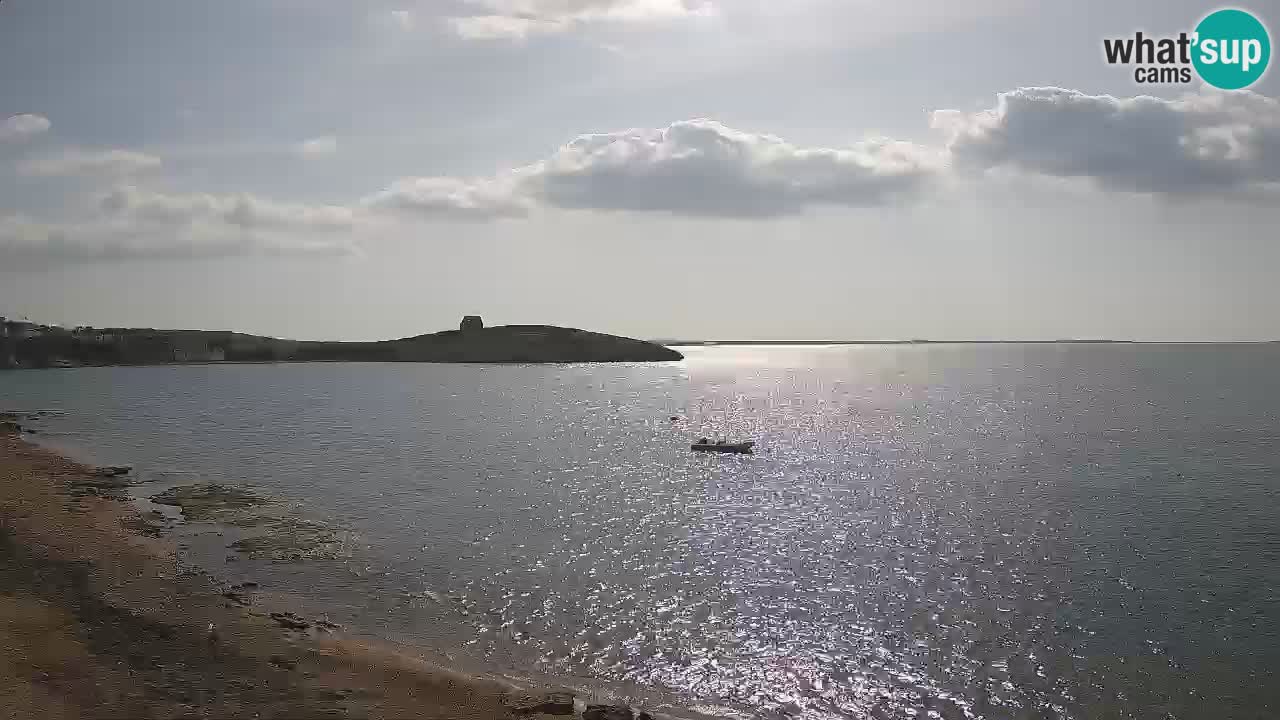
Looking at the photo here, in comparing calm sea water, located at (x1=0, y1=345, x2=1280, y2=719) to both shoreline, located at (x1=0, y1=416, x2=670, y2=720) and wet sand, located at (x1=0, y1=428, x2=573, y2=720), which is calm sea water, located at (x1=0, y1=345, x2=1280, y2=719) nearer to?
shoreline, located at (x1=0, y1=416, x2=670, y2=720)

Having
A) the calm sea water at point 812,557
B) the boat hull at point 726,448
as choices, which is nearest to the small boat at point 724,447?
the boat hull at point 726,448

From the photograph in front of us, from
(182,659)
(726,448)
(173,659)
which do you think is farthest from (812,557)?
(726,448)

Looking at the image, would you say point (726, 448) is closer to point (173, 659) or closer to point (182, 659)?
point (182, 659)

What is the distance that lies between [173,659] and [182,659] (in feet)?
0.72

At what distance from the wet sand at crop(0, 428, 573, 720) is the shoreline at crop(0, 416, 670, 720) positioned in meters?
0.04

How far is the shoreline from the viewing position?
62.2 feet

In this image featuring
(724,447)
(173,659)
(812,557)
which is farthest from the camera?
(724,447)

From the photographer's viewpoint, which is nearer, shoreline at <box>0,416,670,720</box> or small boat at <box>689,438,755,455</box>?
shoreline at <box>0,416,670,720</box>

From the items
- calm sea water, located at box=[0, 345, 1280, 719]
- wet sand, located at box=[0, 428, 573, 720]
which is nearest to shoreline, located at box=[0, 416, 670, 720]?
wet sand, located at box=[0, 428, 573, 720]

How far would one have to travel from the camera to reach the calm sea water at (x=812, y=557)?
2302 centimetres

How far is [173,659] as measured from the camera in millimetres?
21328

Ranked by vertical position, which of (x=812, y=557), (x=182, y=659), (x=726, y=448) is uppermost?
(x=182, y=659)

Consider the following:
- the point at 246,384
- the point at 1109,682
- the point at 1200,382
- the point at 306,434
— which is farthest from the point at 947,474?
the point at 246,384

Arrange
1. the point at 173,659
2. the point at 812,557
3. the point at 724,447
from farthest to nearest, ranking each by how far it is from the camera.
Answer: the point at 724,447 < the point at 812,557 < the point at 173,659
